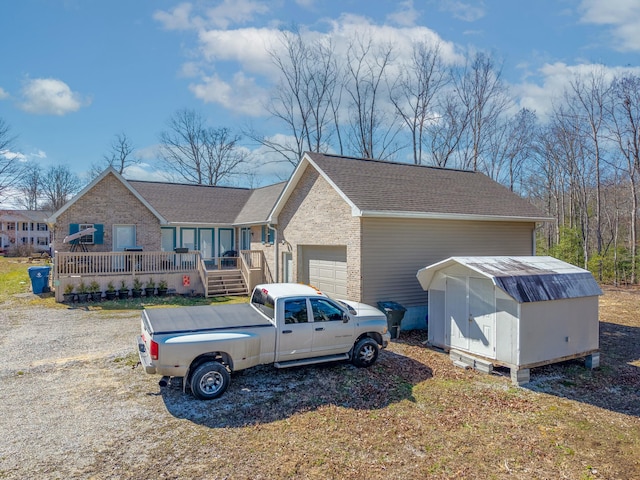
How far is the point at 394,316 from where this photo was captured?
1179 centimetres

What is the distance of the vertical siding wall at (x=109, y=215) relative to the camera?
748 inches

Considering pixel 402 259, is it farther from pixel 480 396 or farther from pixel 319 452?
pixel 319 452

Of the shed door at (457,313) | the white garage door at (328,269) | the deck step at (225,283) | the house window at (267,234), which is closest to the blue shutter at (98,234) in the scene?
the deck step at (225,283)

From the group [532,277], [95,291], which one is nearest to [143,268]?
[95,291]

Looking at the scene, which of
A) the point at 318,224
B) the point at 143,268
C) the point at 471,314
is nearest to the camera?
the point at 471,314

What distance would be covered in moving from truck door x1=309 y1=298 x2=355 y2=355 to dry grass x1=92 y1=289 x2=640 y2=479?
0.55 m

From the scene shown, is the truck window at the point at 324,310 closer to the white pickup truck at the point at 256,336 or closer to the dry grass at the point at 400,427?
the white pickup truck at the point at 256,336

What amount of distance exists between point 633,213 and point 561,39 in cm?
1317

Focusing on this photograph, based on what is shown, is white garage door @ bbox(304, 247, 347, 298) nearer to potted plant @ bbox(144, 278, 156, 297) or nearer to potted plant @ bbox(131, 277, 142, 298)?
potted plant @ bbox(144, 278, 156, 297)

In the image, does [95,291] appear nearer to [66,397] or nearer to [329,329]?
[66,397]

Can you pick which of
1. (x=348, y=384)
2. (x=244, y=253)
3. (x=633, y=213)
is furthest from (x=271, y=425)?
(x=633, y=213)

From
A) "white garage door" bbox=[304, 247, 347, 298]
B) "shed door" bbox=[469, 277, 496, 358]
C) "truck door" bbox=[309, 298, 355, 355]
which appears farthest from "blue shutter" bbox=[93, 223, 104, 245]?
"shed door" bbox=[469, 277, 496, 358]

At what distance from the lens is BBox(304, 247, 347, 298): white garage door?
13.8m

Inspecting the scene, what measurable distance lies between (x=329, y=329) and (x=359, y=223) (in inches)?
183
